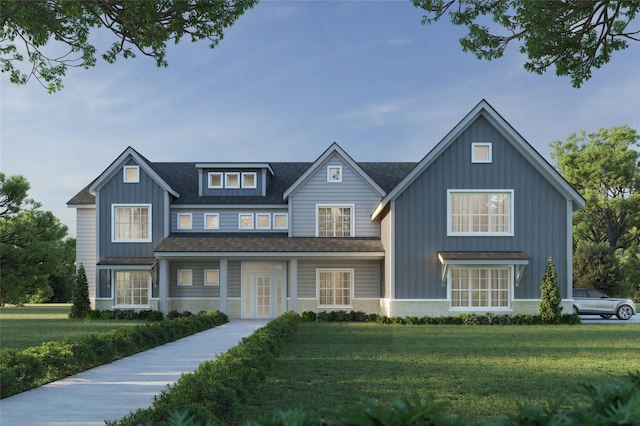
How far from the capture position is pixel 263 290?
28375 millimetres

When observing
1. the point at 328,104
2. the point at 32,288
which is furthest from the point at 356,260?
the point at 32,288

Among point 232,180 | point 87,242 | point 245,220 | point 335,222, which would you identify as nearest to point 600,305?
point 335,222

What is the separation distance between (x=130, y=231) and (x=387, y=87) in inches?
631

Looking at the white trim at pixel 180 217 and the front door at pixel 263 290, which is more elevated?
the white trim at pixel 180 217

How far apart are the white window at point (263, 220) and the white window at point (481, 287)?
9888 millimetres

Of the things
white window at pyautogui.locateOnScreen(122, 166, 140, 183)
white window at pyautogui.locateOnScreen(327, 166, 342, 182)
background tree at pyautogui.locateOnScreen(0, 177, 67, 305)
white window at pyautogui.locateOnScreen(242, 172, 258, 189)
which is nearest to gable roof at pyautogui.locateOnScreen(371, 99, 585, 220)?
white window at pyautogui.locateOnScreen(327, 166, 342, 182)

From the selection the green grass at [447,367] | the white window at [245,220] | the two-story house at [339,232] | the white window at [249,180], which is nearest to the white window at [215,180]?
the two-story house at [339,232]

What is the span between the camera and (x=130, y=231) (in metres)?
28.9

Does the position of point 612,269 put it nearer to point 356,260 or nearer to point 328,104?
point 356,260

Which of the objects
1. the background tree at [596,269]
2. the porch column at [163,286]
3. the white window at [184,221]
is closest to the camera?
the porch column at [163,286]

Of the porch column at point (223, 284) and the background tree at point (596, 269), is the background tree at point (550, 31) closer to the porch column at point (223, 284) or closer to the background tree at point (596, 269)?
the porch column at point (223, 284)

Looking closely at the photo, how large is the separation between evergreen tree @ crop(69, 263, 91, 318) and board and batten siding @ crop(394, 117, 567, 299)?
15192 millimetres

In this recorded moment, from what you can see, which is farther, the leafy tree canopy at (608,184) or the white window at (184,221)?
the leafy tree canopy at (608,184)

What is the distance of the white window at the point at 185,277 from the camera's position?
1126 inches
